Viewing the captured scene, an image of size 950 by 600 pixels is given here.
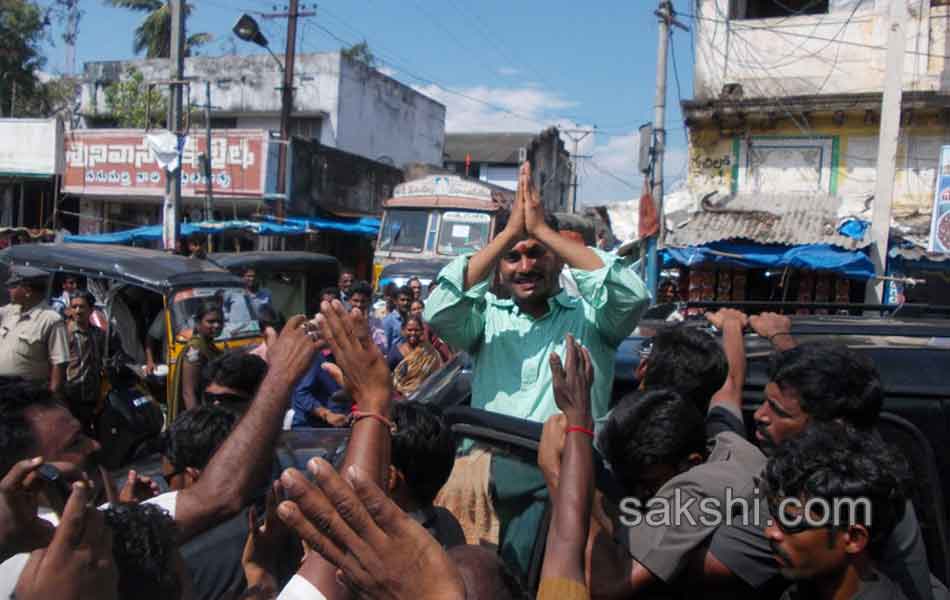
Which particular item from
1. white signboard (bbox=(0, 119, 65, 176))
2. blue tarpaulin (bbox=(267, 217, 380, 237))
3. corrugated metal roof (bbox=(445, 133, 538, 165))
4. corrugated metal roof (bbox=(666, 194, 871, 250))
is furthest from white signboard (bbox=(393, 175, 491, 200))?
corrugated metal roof (bbox=(445, 133, 538, 165))

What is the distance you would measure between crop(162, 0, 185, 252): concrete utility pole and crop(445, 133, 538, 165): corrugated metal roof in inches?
1001

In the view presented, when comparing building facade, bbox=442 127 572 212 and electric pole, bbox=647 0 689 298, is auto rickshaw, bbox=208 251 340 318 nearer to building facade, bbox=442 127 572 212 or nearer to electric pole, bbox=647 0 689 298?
electric pole, bbox=647 0 689 298

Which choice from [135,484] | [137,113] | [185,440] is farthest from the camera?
[137,113]

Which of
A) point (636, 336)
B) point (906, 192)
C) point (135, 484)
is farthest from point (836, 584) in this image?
point (906, 192)

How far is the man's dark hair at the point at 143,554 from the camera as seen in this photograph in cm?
167

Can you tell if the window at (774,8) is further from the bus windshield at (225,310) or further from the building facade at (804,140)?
the bus windshield at (225,310)

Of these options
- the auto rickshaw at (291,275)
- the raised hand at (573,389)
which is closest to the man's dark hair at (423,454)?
the raised hand at (573,389)

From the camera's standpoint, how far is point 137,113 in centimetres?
2309

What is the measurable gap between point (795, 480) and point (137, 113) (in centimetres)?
2423

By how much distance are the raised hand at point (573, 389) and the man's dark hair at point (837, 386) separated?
71 cm

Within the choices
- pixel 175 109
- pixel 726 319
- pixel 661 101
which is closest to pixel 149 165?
pixel 175 109

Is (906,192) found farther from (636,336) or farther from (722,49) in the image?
(636,336)

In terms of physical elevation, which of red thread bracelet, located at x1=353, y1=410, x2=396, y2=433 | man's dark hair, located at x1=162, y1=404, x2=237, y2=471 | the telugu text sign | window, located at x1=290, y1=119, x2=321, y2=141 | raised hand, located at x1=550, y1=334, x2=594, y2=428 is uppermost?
window, located at x1=290, y1=119, x2=321, y2=141

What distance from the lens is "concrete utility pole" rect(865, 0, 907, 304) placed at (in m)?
10.0
